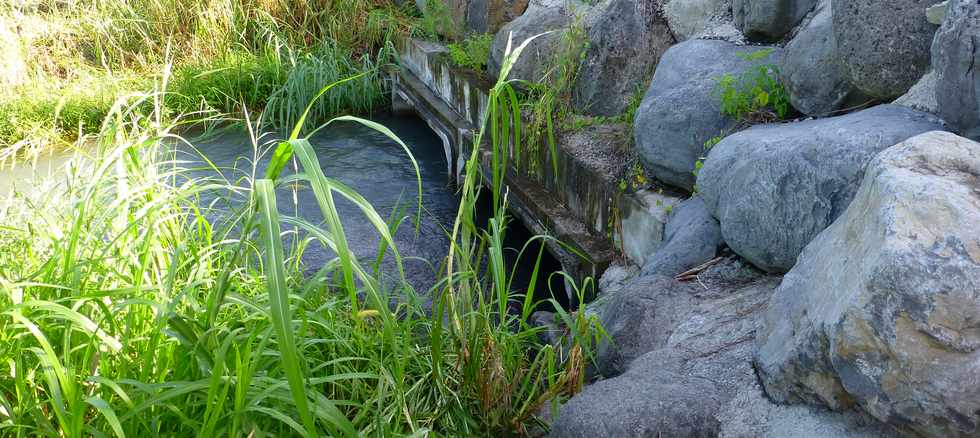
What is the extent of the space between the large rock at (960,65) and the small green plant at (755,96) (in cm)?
A: 74

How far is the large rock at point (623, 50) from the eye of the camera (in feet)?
11.6

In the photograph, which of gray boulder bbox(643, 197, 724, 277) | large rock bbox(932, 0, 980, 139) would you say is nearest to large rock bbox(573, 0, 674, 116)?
gray boulder bbox(643, 197, 724, 277)

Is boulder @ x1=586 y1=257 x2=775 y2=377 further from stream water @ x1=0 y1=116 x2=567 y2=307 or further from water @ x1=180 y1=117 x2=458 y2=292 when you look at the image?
water @ x1=180 y1=117 x2=458 y2=292

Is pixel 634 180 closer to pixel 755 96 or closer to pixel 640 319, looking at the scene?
pixel 755 96

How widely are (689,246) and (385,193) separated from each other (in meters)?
2.64

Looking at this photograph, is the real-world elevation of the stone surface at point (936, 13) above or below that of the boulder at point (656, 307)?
above

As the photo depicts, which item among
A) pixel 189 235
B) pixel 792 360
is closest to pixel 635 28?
pixel 189 235

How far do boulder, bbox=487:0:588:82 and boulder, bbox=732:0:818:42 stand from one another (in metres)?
1.10

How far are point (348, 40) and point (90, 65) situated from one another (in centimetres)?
215

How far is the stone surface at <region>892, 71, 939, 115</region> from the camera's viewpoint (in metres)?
2.12

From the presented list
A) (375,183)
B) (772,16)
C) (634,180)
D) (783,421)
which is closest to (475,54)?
(375,183)

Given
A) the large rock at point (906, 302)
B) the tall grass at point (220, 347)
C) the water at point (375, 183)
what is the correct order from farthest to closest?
1. the water at point (375, 183)
2. the tall grass at point (220, 347)
3. the large rock at point (906, 302)

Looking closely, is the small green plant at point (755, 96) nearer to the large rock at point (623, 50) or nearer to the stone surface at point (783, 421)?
the large rock at point (623, 50)

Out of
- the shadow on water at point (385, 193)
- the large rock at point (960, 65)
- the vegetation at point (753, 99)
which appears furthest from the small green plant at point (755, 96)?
the shadow on water at point (385, 193)
